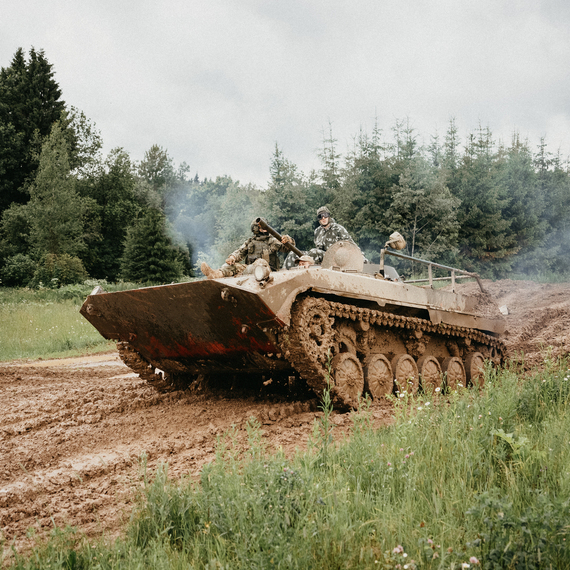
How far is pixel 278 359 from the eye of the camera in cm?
624

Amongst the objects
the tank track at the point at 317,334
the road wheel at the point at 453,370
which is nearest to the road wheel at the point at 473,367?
the road wheel at the point at 453,370

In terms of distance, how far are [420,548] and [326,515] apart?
23.0 inches

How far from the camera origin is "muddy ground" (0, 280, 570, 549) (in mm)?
3865

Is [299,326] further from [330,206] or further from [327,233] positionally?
[330,206]

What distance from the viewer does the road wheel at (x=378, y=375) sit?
22.7ft

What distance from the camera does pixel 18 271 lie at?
31.1 metres

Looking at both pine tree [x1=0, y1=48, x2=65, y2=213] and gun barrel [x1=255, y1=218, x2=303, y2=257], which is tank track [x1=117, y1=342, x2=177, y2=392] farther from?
pine tree [x1=0, y1=48, x2=65, y2=213]

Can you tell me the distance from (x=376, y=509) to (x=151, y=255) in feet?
99.9

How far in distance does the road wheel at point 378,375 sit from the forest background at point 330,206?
57.1 feet

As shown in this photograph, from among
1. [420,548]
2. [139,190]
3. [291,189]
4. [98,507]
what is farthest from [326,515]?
[139,190]

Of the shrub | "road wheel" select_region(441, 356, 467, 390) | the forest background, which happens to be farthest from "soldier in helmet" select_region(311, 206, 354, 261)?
the shrub

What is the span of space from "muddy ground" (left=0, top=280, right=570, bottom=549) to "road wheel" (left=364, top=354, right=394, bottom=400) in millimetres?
557

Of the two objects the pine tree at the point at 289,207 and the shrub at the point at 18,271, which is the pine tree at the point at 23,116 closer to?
the shrub at the point at 18,271

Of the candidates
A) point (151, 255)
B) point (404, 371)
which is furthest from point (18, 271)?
point (404, 371)
